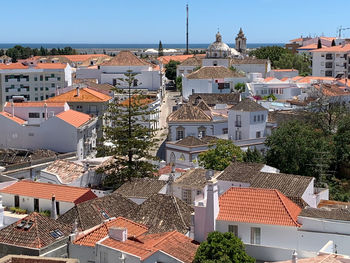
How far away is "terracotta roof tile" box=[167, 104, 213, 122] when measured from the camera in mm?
51844

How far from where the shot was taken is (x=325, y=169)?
40375mm

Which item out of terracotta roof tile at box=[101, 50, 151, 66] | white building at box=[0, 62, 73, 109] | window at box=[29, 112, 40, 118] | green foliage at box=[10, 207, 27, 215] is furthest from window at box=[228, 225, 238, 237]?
white building at box=[0, 62, 73, 109]

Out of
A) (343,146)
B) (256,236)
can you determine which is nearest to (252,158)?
(343,146)

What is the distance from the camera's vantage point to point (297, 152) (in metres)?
39.8

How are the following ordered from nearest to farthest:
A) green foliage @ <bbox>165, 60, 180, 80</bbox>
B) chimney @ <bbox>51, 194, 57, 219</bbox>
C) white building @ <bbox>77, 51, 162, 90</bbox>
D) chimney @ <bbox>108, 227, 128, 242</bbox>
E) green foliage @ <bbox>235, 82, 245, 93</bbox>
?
chimney @ <bbox>108, 227, 128, 242</bbox>, chimney @ <bbox>51, 194, 57, 219</bbox>, green foliage @ <bbox>235, 82, 245, 93</bbox>, white building @ <bbox>77, 51, 162, 90</bbox>, green foliage @ <bbox>165, 60, 180, 80</bbox>

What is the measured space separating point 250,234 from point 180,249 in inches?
120

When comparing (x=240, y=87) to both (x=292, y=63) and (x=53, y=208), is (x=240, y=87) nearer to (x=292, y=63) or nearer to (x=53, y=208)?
(x=292, y=63)

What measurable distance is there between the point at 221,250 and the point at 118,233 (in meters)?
3.62

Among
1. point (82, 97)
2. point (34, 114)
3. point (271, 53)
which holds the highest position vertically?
→ point (271, 53)

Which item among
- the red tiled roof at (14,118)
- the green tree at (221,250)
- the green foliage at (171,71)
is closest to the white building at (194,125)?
the red tiled roof at (14,118)

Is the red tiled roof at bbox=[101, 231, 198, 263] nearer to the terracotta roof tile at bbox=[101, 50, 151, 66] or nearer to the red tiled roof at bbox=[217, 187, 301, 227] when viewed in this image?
the red tiled roof at bbox=[217, 187, 301, 227]

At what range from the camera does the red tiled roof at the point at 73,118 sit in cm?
4557

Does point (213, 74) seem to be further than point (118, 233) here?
Yes

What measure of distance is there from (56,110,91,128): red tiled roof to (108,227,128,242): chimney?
81.4ft
